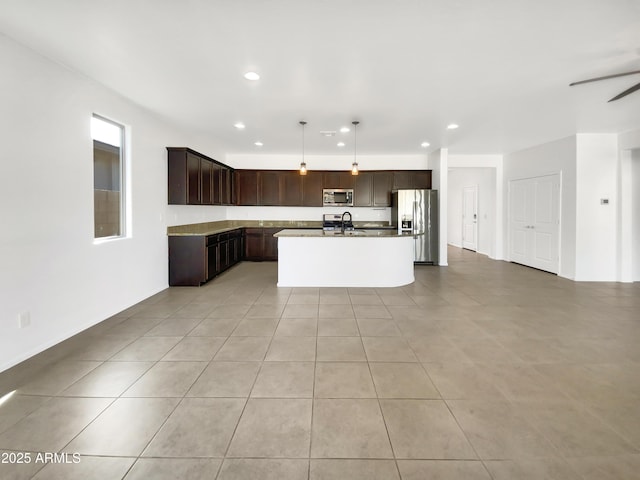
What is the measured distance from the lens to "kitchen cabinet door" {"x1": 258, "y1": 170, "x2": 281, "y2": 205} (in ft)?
26.5

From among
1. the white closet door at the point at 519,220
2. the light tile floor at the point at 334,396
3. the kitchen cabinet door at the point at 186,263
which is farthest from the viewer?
the white closet door at the point at 519,220

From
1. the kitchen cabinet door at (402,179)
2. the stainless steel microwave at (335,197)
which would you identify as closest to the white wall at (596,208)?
the kitchen cabinet door at (402,179)

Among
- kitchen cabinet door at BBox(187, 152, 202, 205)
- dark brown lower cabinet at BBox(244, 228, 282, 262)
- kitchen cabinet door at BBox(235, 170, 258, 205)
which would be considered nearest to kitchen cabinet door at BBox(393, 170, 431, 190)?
dark brown lower cabinet at BBox(244, 228, 282, 262)

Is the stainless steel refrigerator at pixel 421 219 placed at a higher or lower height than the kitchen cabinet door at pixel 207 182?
lower

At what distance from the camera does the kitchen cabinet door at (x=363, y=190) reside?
8.02m

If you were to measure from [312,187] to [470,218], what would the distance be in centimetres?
533

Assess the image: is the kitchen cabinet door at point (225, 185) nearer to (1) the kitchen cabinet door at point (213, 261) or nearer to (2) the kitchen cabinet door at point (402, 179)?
(1) the kitchen cabinet door at point (213, 261)

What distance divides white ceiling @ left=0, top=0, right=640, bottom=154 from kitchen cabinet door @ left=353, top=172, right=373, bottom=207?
2984 mm

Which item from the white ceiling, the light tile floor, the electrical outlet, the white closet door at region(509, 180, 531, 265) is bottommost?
the light tile floor

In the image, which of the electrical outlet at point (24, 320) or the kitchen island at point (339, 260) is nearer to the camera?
the electrical outlet at point (24, 320)

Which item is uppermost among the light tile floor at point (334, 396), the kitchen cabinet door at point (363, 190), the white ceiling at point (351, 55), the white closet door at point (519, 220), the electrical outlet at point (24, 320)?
the white ceiling at point (351, 55)

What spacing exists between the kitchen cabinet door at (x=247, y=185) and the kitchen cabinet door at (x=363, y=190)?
2.53 meters

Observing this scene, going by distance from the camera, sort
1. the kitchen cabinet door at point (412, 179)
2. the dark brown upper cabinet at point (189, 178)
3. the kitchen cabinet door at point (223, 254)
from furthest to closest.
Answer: the kitchen cabinet door at point (412, 179) < the kitchen cabinet door at point (223, 254) < the dark brown upper cabinet at point (189, 178)

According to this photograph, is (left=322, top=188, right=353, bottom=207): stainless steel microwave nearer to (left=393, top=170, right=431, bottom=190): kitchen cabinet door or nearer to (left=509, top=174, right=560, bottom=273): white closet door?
(left=393, top=170, right=431, bottom=190): kitchen cabinet door
